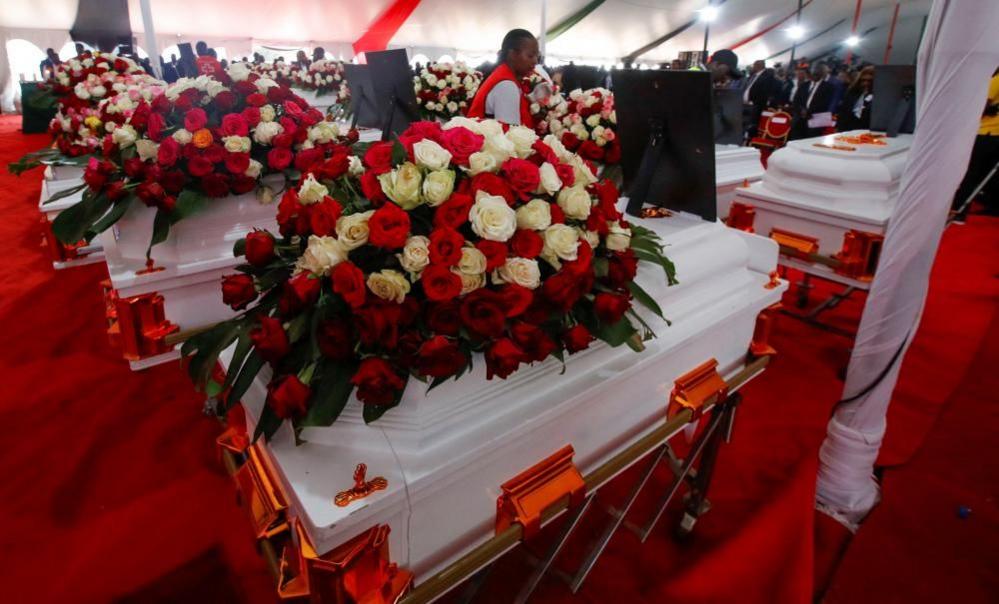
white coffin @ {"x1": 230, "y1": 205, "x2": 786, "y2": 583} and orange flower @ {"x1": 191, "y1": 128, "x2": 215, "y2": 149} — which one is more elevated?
orange flower @ {"x1": 191, "y1": 128, "x2": 215, "y2": 149}

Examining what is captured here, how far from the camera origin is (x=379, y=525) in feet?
2.65

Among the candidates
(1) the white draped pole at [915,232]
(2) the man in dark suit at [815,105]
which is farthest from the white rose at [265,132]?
(2) the man in dark suit at [815,105]

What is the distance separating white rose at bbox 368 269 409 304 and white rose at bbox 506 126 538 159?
0.36 meters

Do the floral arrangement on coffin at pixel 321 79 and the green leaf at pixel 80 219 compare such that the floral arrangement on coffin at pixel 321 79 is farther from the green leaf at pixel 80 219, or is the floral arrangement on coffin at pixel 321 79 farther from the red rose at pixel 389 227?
the red rose at pixel 389 227

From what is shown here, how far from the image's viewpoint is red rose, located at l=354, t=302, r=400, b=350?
79 cm

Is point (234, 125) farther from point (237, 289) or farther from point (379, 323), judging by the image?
point (379, 323)

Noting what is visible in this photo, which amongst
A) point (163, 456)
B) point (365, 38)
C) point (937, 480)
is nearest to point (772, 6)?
point (365, 38)

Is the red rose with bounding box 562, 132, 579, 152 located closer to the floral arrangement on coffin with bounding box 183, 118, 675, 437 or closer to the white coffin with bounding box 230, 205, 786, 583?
the white coffin with bounding box 230, 205, 786, 583

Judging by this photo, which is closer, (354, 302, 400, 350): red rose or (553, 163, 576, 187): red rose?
(354, 302, 400, 350): red rose

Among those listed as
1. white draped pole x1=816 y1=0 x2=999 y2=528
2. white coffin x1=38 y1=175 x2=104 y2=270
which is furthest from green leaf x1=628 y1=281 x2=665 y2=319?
white coffin x1=38 y1=175 x2=104 y2=270

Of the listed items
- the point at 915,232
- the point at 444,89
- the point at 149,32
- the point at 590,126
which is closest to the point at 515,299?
the point at 915,232

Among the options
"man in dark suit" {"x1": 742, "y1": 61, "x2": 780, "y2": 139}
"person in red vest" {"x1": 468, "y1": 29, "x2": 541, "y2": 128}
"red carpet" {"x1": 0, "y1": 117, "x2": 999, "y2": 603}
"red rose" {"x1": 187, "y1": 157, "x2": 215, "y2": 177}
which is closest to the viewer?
"red carpet" {"x1": 0, "y1": 117, "x2": 999, "y2": 603}

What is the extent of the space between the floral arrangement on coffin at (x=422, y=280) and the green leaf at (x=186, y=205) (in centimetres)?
84

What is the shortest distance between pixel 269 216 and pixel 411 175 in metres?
1.27
